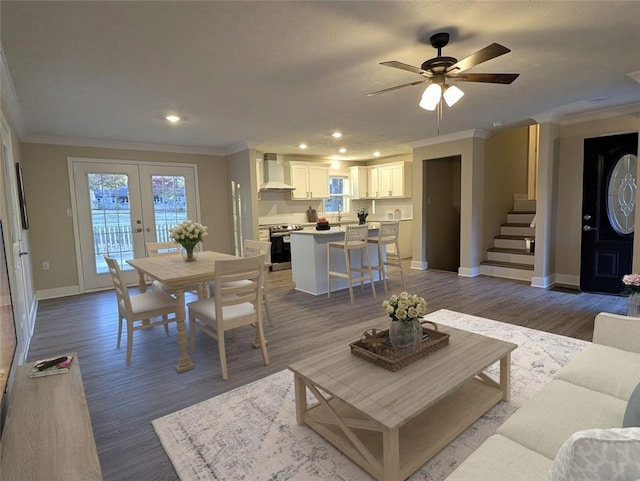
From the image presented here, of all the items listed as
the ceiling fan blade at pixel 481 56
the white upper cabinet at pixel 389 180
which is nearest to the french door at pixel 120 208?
the white upper cabinet at pixel 389 180

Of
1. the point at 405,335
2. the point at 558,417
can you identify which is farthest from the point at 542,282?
the point at 558,417

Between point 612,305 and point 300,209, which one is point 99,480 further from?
point 300,209

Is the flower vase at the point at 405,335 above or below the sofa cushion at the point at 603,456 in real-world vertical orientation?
below

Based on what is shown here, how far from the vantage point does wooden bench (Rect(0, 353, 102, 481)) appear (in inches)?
44.4

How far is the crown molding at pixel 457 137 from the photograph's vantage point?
5.52m

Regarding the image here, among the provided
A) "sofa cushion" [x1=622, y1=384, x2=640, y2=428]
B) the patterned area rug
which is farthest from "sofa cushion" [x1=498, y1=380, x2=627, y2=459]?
the patterned area rug

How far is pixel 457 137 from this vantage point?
572cm

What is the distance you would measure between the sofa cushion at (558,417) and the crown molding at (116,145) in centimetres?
621

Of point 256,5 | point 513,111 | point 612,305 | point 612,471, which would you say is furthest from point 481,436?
point 513,111

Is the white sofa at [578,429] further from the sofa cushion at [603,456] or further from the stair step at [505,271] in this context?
the stair step at [505,271]

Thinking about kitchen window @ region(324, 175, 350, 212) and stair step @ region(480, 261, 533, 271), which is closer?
stair step @ region(480, 261, 533, 271)

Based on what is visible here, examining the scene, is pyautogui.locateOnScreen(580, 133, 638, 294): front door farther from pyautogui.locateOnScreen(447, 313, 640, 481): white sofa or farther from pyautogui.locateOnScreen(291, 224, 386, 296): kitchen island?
pyautogui.locateOnScreen(447, 313, 640, 481): white sofa

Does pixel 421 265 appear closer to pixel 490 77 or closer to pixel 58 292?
pixel 490 77

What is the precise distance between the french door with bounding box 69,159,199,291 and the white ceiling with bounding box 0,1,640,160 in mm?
1011
